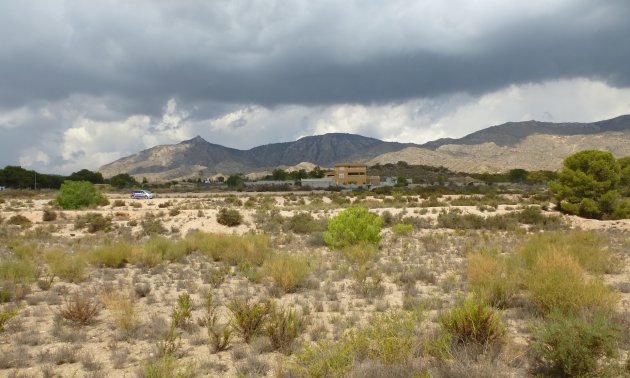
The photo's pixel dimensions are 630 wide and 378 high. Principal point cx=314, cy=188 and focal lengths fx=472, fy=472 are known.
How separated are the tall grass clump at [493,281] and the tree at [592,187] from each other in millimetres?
25402

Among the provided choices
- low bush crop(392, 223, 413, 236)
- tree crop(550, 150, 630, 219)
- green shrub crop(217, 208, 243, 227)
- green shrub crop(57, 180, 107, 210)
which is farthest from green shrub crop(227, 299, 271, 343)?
green shrub crop(57, 180, 107, 210)

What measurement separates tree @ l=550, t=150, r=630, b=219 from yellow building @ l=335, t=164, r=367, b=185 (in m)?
74.4

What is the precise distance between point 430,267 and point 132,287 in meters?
8.76

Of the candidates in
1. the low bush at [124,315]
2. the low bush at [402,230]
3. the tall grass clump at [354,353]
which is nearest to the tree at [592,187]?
the low bush at [402,230]

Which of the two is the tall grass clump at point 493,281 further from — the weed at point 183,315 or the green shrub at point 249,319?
the weed at point 183,315

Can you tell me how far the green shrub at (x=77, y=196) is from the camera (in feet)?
143

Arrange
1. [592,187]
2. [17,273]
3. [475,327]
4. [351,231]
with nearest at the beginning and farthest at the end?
[475,327], [17,273], [351,231], [592,187]

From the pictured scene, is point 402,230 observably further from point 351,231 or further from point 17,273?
point 17,273

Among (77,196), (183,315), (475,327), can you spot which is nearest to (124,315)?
(183,315)

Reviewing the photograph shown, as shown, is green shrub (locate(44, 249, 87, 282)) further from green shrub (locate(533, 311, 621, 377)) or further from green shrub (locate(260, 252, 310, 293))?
green shrub (locate(533, 311, 621, 377))

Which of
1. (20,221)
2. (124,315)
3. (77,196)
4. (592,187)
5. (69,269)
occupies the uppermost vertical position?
(77,196)

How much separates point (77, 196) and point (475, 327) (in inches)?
1755

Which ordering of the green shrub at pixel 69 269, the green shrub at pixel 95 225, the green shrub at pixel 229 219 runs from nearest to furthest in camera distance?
the green shrub at pixel 69 269 → the green shrub at pixel 95 225 → the green shrub at pixel 229 219

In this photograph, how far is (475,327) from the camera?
7.29m
